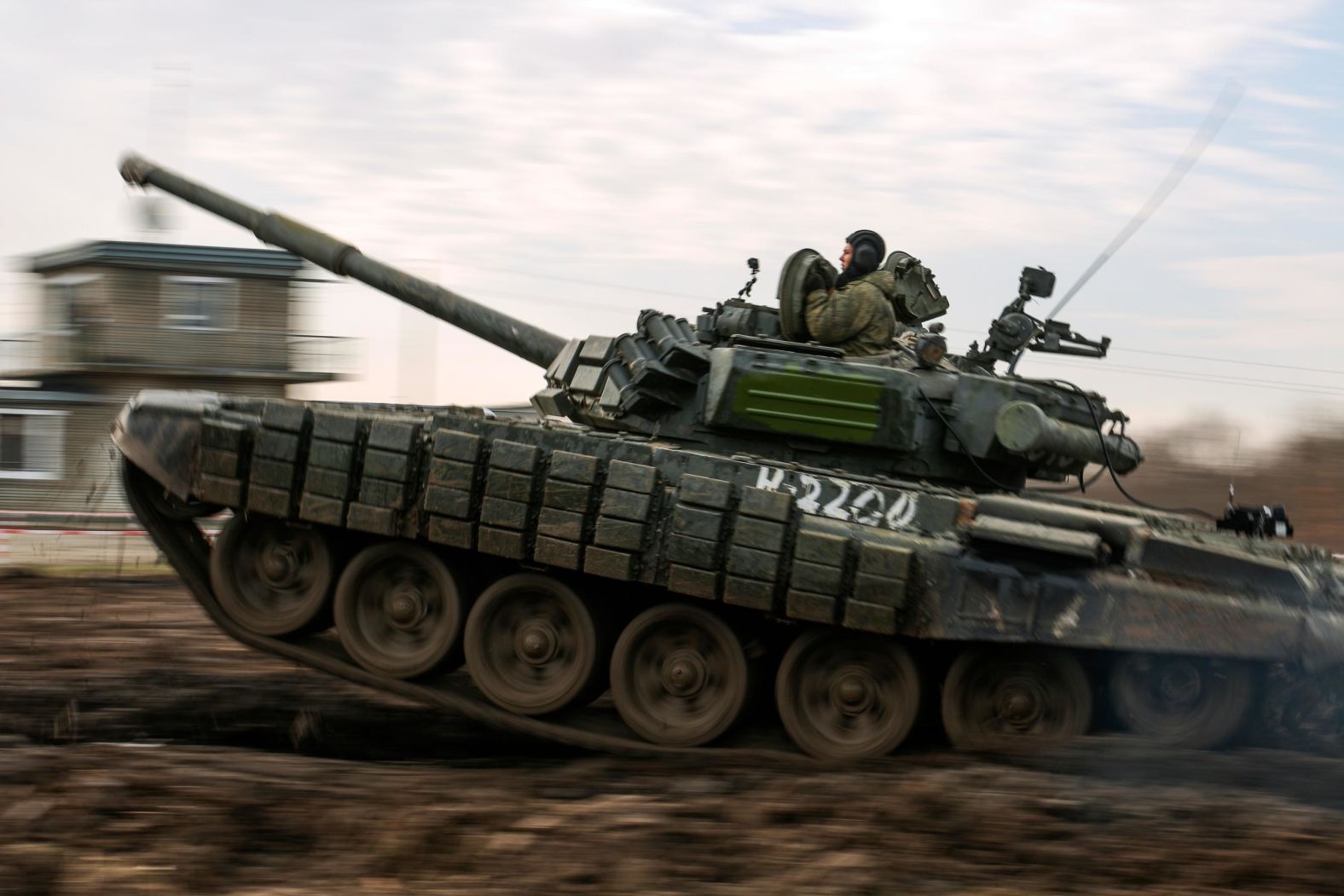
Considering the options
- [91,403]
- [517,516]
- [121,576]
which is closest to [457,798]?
[517,516]

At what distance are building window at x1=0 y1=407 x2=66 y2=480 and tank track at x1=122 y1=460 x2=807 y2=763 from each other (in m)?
20.8

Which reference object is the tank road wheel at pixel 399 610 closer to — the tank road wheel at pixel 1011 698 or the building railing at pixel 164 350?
the tank road wheel at pixel 1011 698

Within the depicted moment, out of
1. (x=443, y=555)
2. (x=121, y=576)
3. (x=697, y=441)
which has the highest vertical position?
(x=697, y=441)

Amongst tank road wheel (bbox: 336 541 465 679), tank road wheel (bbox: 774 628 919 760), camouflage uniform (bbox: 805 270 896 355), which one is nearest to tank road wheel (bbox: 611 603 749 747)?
tank road wheel (bbox: 774 628 919 760)

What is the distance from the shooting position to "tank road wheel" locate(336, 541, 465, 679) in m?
9.60

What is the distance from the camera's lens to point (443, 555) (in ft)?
31.7

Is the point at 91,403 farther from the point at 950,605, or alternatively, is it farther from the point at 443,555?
the point at 950,605

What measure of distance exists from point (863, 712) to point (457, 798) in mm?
2832

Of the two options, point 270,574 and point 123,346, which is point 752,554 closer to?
point 270,574

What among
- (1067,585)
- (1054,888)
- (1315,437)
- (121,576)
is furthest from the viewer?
(1315,437)

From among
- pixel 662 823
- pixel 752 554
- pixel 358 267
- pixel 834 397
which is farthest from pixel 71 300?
pixel 662 823

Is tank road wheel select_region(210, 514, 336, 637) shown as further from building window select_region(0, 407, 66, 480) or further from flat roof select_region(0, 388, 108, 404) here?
building window select_region(0, 407, 66, 480)

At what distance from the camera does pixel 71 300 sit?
2925cm

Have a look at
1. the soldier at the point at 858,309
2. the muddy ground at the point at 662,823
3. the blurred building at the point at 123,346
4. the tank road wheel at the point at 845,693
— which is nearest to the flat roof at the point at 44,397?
the blurred building at the point at 123,346
